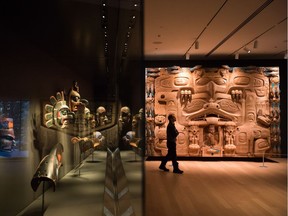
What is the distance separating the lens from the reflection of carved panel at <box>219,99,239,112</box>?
29.7 feet

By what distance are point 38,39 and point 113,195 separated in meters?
1.87

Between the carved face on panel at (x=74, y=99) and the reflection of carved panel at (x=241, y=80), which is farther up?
the reflection of carved panel at (x=241, y=80)

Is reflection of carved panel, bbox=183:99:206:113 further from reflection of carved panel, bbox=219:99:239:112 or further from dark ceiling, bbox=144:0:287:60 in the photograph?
dark ceiling, bbox=144:0:287:60

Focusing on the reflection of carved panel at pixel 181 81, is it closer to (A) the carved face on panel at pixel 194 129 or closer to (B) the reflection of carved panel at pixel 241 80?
(A) the carved face on panel at pixel 194 129

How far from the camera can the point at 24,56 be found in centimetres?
195

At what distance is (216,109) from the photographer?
8.95m

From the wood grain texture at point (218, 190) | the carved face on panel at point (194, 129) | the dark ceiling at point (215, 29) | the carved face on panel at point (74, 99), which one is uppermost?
the dark ceiling at point (215, 29)

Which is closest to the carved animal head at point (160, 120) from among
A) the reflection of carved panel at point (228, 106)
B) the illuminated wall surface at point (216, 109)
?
the illuminated wall surface at point (216, 109)

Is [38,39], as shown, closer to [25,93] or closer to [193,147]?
[25,93]

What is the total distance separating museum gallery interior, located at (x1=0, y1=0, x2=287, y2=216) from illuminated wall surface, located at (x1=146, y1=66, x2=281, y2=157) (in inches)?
1.2

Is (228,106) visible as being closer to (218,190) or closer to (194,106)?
(194,106)

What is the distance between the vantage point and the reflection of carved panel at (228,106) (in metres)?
9.06

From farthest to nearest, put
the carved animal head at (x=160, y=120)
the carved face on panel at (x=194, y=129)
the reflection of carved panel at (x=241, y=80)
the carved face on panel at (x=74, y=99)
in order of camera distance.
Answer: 1. the reflection of carved panel at (x=241, y=80)
2. the carved animal head at (x=160, y=120)
3. the carved face on panel at (x=194, y=129)
4. the carved face on panel at (x=74, y=99)

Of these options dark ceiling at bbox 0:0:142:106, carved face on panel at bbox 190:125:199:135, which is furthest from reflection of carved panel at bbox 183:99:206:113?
dark ceiling at bbox 0:0:142:106
